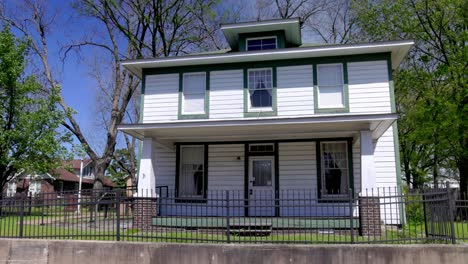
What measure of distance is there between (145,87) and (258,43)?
5.05m

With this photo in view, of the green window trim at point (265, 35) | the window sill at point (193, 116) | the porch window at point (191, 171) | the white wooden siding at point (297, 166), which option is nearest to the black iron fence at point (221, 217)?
the white wooden siding at point (297, 166)

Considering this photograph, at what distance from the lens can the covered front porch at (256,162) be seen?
13.6 metres

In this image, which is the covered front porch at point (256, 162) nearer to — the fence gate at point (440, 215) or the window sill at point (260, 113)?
the window sill at point (260, 113)

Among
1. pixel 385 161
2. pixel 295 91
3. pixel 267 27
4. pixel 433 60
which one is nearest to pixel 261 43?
pixel 267 27

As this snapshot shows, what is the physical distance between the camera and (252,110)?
1543 centimetres

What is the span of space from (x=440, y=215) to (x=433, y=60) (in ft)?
60.7

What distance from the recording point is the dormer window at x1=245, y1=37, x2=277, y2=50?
1708 centimetres

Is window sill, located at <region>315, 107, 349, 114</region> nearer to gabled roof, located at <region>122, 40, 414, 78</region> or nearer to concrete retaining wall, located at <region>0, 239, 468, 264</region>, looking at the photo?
gabled roof, located at <region>122, 40, 414, 78</region>

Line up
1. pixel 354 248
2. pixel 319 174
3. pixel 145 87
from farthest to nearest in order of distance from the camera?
pixel 145 87
pixel 319 174
pixel 354 248

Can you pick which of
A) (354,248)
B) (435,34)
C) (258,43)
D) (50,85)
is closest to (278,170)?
(258,43)

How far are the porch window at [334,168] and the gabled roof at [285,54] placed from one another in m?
3.36

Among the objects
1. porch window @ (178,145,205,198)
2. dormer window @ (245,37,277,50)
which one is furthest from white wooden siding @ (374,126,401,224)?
porch window @ (178,145,205,198)

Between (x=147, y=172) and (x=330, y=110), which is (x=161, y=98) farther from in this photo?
(x=330, y=110)

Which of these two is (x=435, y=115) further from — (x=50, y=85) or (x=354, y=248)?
(x=50, y=85)
